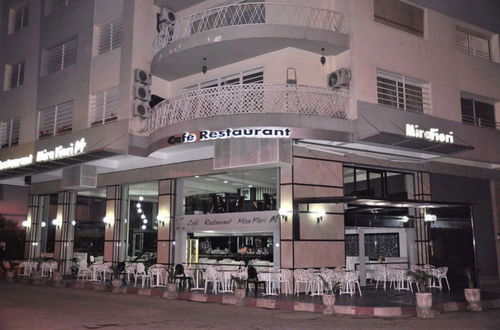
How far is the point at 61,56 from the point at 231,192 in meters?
12.2

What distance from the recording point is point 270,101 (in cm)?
1759

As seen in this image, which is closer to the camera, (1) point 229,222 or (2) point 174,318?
(2) point 174,318

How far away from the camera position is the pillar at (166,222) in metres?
21.2

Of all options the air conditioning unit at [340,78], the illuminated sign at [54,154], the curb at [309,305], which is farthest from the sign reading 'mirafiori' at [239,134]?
the illuminated sign at [54,154]

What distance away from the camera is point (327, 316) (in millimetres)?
13250

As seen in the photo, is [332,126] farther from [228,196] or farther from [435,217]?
[435,217]

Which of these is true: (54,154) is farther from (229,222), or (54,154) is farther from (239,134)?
(239,134)

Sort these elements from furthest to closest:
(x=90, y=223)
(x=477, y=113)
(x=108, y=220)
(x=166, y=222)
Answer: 1. (x=90, y=223)
2. (x=108, y=220)
3. (x=477, y=113)
4. (x=166, y=222)

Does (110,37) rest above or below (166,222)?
above

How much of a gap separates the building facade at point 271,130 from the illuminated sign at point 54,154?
2.8 inches

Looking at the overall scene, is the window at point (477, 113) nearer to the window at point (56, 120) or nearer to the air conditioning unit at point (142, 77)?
the air conditioning unit at point (142, 77)

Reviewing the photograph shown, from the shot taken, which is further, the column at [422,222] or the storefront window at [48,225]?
the storefront window at [48,225]

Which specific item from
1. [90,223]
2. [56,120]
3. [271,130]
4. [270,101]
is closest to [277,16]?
[270,101]

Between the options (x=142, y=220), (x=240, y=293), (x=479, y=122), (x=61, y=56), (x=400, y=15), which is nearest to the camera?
(x=240, y=293)
